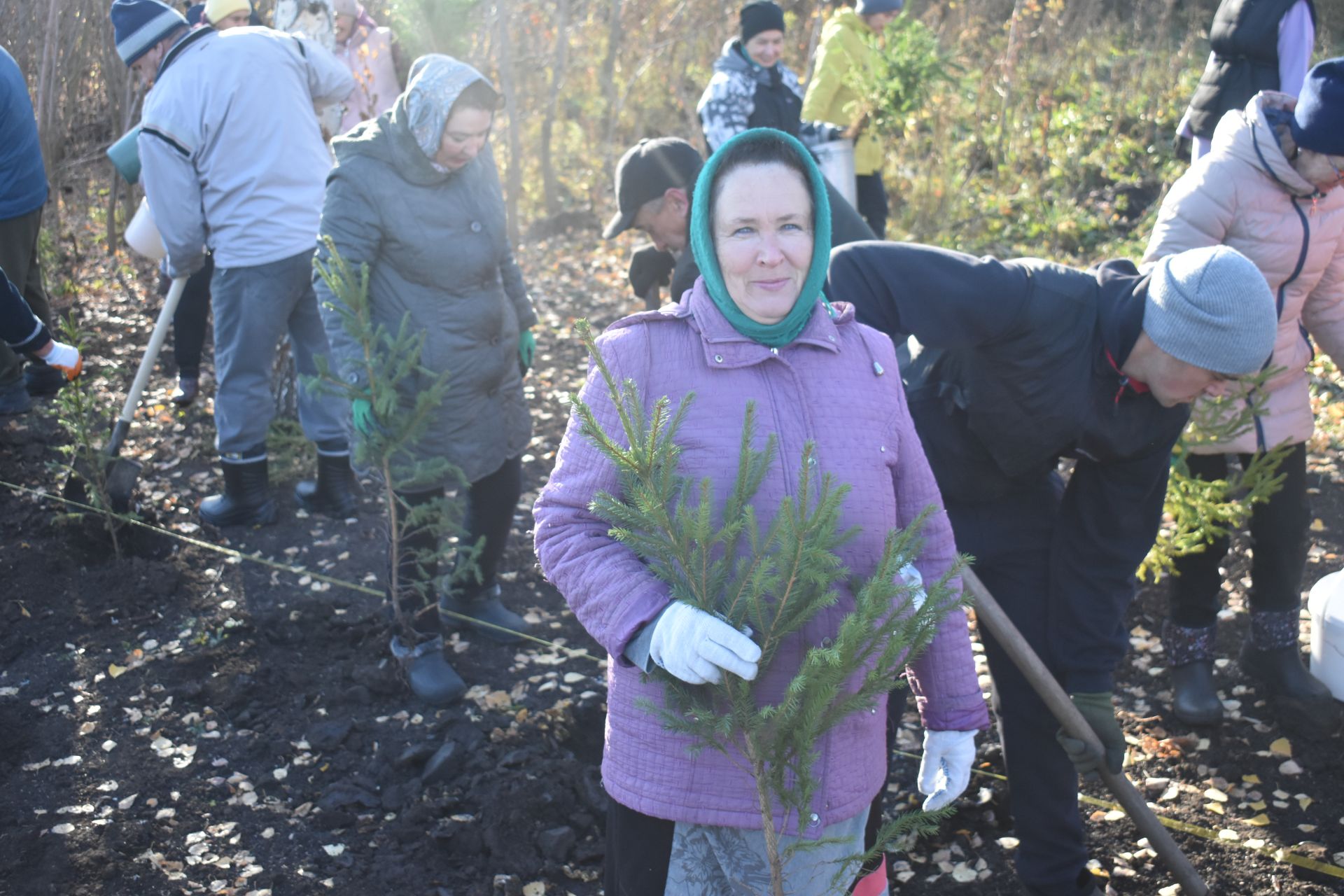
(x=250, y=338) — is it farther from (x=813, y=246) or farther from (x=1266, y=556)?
(x=1266, y=556)

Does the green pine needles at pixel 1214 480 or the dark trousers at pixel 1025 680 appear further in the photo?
the green pine needles at pixel 1214 480

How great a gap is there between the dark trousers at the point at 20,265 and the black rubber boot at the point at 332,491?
→ 1.42m

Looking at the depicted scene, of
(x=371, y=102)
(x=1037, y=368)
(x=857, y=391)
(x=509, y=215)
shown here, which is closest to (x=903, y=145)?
(x=509, y=215)

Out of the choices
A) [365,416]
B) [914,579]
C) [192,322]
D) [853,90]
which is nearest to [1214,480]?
[914,579]

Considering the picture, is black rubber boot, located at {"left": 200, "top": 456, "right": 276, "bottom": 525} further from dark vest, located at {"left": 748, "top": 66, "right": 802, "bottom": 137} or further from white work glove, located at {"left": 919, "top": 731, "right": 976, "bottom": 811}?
white work glove, located at {"left": 919, "top": 731, "right": 976, "bottom": 811}

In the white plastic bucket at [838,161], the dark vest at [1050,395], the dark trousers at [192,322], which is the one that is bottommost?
the dark trousers at [192,322]

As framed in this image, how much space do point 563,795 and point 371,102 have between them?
3.91 m

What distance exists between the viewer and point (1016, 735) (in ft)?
8.50

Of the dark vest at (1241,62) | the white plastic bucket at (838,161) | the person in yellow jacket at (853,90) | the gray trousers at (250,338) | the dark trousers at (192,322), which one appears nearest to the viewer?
the dark vest at (1241,62)

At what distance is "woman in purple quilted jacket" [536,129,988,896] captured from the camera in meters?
1.66

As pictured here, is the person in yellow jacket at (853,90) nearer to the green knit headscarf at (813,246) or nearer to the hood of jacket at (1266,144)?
the hood of jacket at (1266,144)

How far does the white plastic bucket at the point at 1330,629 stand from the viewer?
10.3 ft

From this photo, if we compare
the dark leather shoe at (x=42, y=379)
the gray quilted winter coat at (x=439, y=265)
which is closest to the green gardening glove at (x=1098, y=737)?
the gray quilted winter coat at (x=439, y=265)

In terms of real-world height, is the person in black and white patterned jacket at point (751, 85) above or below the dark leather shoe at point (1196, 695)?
above
